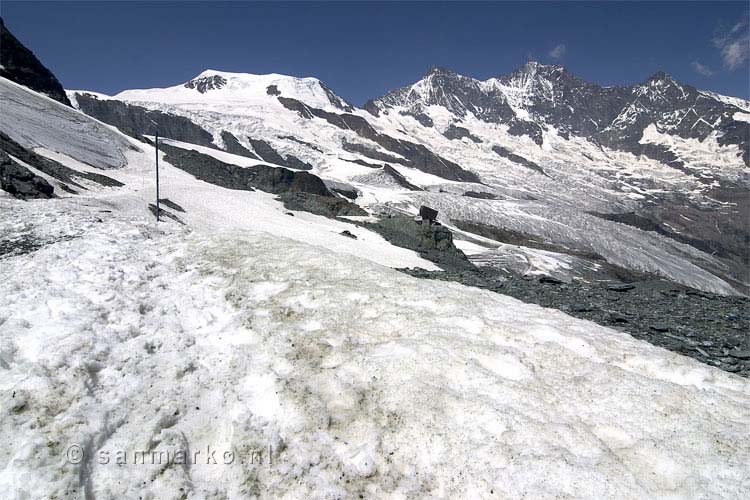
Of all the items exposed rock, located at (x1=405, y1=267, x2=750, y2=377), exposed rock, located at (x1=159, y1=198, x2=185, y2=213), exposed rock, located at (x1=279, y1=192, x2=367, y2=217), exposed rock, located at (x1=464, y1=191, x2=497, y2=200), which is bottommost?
exposed rock, located at (x1=159, y1=198, x2=185, y2=213)

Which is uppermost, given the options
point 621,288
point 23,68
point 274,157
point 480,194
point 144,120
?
point 23,68

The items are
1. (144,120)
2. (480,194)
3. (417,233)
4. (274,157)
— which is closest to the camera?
(417,233)

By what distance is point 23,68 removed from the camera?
68500mm

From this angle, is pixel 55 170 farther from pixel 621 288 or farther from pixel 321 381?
pixel 621 288

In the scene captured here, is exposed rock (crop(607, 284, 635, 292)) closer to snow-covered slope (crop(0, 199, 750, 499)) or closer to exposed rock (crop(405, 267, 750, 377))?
exposed rock (crop(405, 267, 750, 377))

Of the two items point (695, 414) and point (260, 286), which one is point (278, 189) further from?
point (695, 414)

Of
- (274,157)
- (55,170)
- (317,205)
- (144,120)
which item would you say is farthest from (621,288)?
(144,120)

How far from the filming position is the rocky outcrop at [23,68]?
6549cm

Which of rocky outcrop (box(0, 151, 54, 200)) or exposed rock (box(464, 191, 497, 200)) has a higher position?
exposed rock (box(464, 191, 497, 200))

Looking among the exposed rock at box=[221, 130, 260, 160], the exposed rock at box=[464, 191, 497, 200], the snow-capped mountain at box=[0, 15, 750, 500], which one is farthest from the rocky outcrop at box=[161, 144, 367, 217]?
the exposed rock at box=[221, 130, 260, 160]

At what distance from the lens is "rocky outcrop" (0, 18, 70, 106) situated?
65488 mm

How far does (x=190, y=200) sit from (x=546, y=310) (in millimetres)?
31927

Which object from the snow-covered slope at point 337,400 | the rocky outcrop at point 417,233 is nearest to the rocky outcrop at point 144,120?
the rocky outcrop at point 417,233

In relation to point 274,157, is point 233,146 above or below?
above
